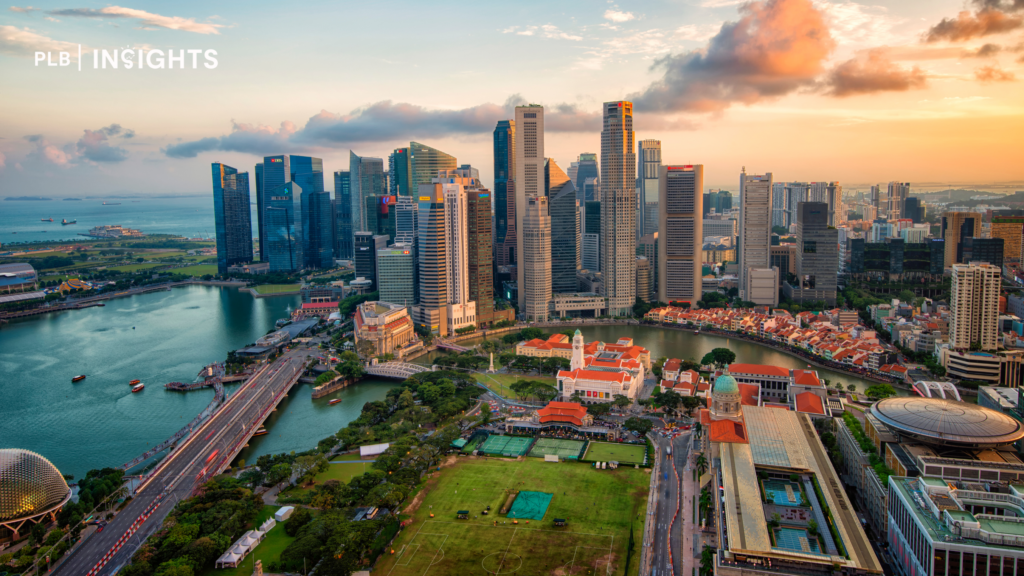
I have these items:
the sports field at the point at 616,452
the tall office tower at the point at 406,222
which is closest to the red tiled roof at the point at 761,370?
the sports field at the point at 616,452

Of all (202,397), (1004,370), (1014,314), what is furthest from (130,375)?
(1014,314)

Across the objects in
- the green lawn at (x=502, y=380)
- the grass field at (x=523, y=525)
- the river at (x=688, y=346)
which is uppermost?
the river at (x=688, y=346)

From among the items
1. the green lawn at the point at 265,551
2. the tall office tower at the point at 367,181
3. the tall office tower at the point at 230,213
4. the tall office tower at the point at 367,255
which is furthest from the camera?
the tall office tower at the point at 367,181

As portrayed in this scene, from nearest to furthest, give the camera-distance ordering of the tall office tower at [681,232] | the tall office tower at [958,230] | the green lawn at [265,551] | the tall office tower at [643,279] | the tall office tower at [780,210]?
the green lawn at [265,551] < the tall office tower at [681,232] < the tall office tower at [958,230] < the tall office tower at [643,279] < the tall office tower at [780,210]

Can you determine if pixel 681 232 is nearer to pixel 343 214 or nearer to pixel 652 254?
pixel 652 254

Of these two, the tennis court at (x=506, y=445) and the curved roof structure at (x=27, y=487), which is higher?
the curved roof structure at (x=27, y=487)

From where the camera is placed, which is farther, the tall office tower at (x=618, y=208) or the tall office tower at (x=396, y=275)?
the tall office tower at (x=618, y=208)

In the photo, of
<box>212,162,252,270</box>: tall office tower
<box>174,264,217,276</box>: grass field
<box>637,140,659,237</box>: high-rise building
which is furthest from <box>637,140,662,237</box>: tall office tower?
<box>174,264,217,276</box>: grass field

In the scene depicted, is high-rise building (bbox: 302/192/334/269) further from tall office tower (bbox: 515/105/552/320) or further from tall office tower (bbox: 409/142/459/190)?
tall office tower (bbox: 515/105/552/320)

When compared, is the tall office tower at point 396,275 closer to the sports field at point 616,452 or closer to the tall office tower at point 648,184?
the sports field at point 616,452
